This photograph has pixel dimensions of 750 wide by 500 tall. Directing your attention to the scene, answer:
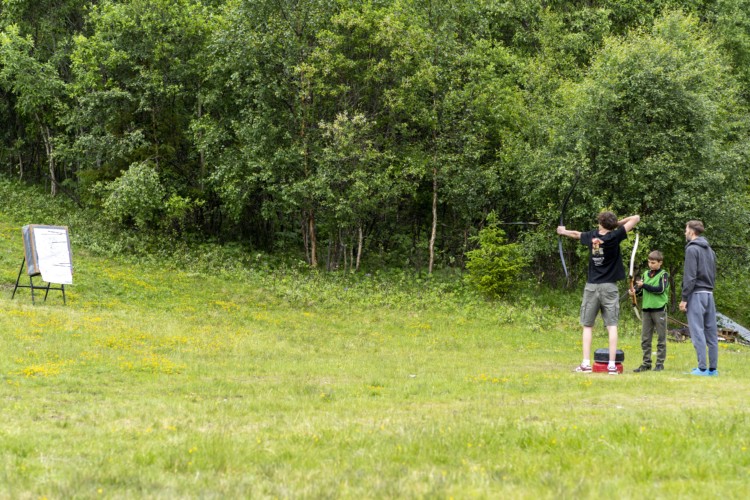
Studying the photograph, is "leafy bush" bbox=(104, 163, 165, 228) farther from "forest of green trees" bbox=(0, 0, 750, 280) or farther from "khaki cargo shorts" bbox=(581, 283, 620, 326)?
"khaki cargo shorts" bbox=(581, 283, 620, 326)

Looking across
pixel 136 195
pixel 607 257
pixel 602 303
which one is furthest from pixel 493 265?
pixel 607 257

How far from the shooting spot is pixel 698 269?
11.6 meters

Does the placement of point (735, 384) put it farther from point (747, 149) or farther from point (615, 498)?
point (747, 149)

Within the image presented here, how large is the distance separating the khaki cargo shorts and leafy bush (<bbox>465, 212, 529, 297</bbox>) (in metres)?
16.2

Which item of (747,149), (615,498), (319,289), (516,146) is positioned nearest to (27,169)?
(319,289)

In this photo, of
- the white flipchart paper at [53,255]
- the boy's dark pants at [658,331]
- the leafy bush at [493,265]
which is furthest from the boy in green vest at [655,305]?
the white flipchart paper at [53,255]

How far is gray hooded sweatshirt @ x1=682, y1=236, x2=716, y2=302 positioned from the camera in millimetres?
11494

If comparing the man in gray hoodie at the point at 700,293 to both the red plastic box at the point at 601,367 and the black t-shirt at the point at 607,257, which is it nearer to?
the black t-shirt at the point at 607,257

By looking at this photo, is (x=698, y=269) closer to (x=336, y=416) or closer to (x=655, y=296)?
(x=655, y=296)

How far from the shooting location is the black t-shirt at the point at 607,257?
11.5 metres

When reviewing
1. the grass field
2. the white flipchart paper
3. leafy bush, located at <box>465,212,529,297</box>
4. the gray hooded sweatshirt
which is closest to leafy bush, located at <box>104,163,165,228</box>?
the white flipchart paper

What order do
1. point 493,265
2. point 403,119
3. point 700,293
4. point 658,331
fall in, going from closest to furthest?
1. point 700,293
2. point 658,331
3. point 493,265
4. point 403,119

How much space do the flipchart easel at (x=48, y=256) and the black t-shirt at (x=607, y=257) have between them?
1645 centimetres

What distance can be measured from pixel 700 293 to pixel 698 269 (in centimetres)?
42
